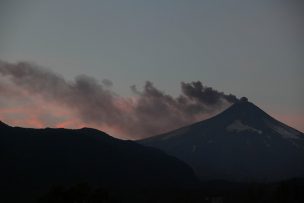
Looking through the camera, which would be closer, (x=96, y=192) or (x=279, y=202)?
(x=96, y=192)

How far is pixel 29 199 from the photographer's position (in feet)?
620

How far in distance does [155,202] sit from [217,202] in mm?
20435

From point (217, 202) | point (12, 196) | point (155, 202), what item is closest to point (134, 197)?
point (155, 202)

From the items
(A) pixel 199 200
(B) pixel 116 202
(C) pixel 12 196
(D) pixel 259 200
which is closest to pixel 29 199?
(C) pixel 12 196

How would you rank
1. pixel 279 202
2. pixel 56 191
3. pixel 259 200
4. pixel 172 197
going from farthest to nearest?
pixel 172 197
pixel 259 200
pixel 279 202
pixel 56 191

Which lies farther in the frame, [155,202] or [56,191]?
[155,202]

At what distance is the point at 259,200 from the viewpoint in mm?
184875

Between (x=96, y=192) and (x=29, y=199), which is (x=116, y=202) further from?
(x=29, y=199)

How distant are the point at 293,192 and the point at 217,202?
4123 cm

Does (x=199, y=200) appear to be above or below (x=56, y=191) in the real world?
above

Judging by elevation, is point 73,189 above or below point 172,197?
below

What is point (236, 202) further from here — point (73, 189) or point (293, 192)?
point (73, 189)

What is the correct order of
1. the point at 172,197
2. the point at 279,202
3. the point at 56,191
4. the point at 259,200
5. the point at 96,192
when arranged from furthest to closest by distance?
1. the point at 172,197
2. the point at 259,200
3. the point at 279,202
4. the point at 96,192
5. the point at 56,191

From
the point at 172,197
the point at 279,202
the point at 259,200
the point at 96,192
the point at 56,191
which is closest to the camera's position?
the point at 56,191
